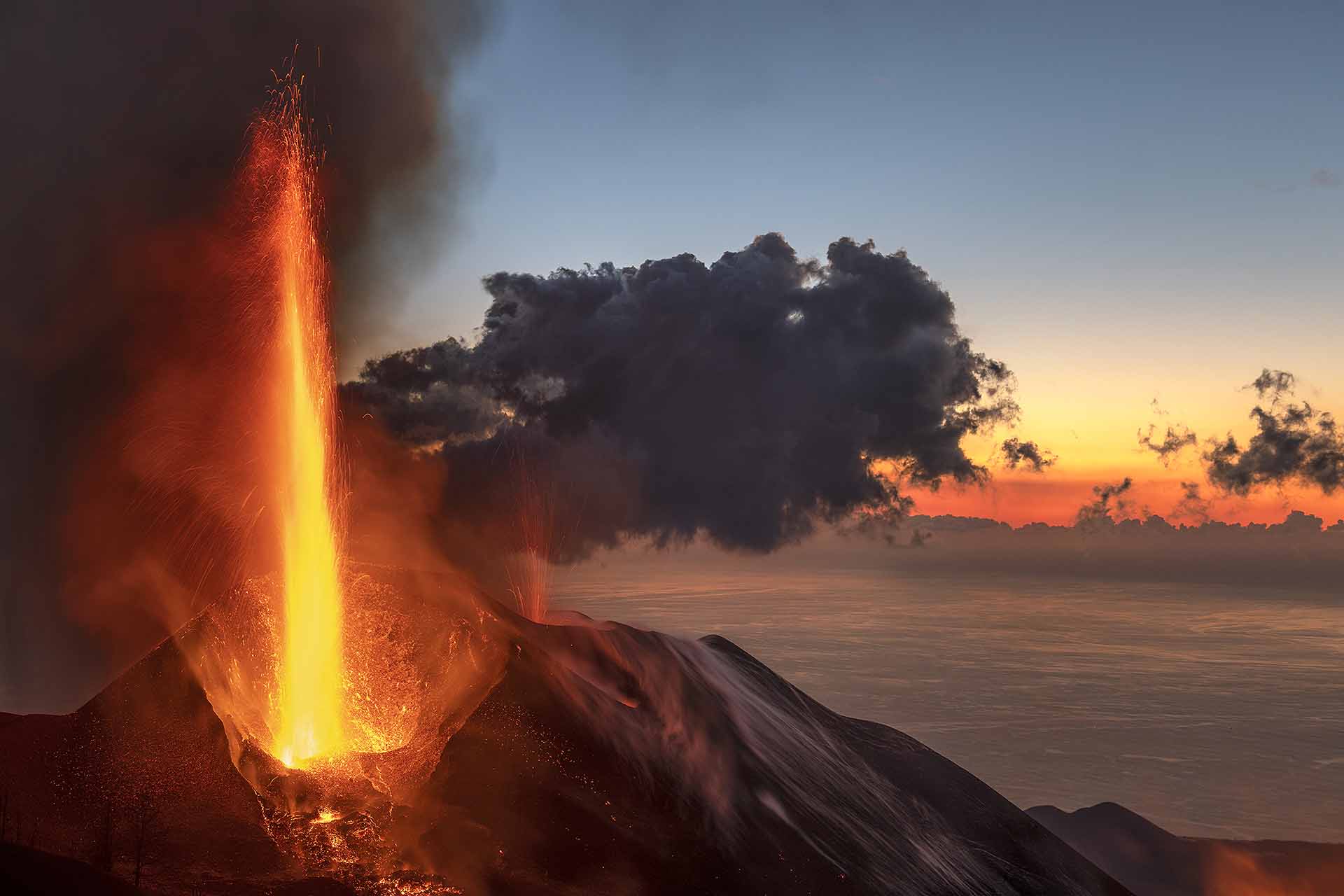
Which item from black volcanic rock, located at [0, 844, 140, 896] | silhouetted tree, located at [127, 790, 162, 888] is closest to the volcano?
silhouetted tree, located at [127, 790, 162, 888]

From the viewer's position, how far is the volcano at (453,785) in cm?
1723

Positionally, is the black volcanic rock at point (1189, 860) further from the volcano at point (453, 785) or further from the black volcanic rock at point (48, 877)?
the black volcanic rock at point (48, 877)

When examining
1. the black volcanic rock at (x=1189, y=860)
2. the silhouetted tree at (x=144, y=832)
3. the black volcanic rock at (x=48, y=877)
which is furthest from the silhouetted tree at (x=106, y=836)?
the black volcanic rock at (x=1189, y=860)

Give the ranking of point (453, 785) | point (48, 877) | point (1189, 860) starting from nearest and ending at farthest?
point (48, 877) < point (453, 785) < point (1189, 860)

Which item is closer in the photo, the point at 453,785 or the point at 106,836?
the point at 106,836

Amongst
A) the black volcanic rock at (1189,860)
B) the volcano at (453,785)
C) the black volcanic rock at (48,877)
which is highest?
the black volcanic rock at (48,877)

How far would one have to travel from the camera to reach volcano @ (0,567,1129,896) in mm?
17234

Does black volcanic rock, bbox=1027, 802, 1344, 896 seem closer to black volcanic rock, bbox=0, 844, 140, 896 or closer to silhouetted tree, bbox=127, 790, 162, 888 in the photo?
silhouetted tree, bbox=127, 790, 162, 888

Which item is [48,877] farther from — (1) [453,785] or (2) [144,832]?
(1) [453,785]

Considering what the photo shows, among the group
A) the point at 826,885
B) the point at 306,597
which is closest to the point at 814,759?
the point at 826,885

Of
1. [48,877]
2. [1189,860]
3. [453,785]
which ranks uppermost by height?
[48,877]

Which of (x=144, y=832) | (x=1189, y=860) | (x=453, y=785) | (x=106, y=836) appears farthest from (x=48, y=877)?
(x=1189, y=860)

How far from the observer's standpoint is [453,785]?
19578mm

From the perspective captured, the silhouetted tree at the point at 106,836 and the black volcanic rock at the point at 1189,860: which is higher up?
the silhouetted tree at the point at 106,836
